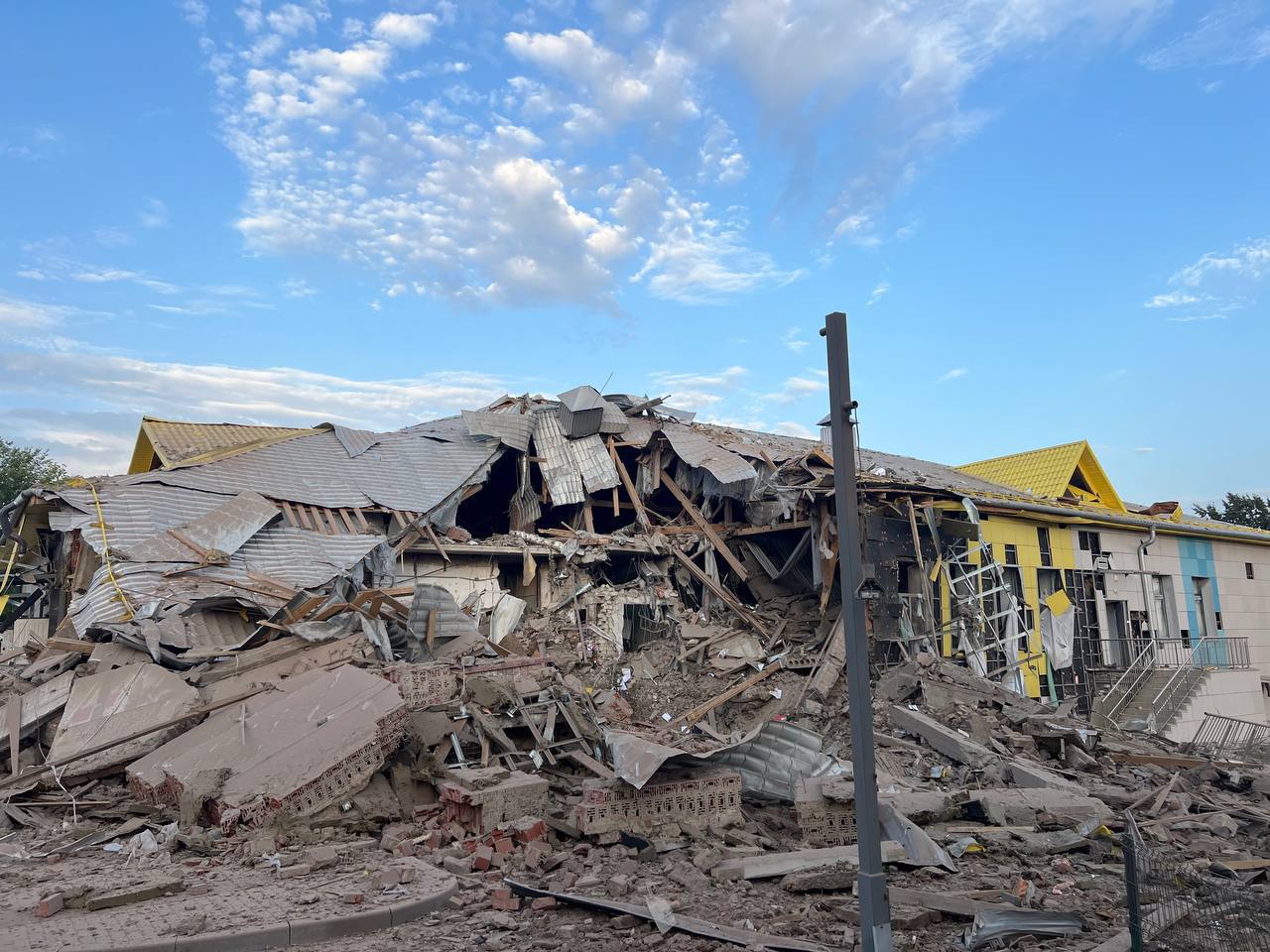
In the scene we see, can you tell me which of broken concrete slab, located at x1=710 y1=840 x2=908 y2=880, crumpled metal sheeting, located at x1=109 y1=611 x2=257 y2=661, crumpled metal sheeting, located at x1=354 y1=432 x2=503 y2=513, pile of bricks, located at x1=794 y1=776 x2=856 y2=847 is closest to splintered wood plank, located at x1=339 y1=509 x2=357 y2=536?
crumpled metal sheeting, located at x1=354 y1=432 x2=503 y2=513

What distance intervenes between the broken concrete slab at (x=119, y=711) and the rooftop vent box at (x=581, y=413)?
11013 millimetres

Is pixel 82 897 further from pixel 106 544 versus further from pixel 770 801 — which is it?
pixel 106 544

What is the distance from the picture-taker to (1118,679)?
21016 mm

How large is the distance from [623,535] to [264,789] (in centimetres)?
1190

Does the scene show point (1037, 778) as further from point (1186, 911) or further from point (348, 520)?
point (348, 520)

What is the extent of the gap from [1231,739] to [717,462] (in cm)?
1252

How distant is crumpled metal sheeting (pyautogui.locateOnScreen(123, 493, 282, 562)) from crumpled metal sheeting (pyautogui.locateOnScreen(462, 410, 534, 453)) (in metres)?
5.36

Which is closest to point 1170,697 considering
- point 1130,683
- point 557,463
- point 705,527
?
point 1130,683

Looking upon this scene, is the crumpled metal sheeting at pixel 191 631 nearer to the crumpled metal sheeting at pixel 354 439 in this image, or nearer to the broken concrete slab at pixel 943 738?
the crumpled metal sheeting at pixel 354 439

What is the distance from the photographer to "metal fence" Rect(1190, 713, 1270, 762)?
55.0 ft

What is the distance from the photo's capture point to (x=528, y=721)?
10.8m

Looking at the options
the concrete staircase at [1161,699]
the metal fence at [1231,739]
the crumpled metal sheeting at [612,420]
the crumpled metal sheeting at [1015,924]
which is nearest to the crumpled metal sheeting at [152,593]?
the crumpled metal sheeting at [612,420]

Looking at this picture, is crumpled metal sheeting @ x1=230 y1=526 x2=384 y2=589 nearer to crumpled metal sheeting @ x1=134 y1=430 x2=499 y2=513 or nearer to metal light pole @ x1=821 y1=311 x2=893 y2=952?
crumpled metal sheeting @ x1=134 y1=430 x2=499 y2=513

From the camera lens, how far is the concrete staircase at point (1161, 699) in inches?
767
